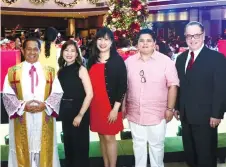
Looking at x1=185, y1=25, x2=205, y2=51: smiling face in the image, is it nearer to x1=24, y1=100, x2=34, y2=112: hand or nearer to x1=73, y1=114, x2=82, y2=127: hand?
x1=73, y1=114, x2=82, y2=127: hand

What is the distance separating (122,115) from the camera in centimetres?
303

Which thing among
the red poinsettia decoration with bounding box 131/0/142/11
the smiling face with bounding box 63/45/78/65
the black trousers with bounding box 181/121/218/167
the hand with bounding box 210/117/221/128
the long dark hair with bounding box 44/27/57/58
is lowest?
the black trousers with bounding box 181/121/218/167

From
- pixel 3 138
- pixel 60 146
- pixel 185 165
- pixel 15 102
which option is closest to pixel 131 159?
pixel 185 165

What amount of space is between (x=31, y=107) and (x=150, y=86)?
97cm

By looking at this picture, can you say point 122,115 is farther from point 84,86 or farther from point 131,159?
point 131,159

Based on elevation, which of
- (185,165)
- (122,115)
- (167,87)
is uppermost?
(167,87)

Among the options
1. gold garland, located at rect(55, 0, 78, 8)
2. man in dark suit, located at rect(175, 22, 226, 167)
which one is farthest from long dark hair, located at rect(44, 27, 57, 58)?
gold garland, located at rect(55, 0, 78, 8)

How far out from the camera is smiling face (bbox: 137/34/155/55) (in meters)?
2.80

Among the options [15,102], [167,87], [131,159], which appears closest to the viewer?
[15,102]

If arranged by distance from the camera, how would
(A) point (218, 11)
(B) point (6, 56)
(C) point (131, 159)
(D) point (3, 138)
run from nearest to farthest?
(C) point (131, 159), (D) point (3, 138), (B) point (6, 56), (A) point (218, 11)

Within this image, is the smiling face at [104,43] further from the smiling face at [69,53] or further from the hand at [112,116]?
the hand at [112,116]

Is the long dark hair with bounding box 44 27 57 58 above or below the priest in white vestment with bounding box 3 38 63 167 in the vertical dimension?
above

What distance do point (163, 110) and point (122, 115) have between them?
370mm

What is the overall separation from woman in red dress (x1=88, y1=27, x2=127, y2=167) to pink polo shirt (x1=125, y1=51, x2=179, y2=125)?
0.09 metres
